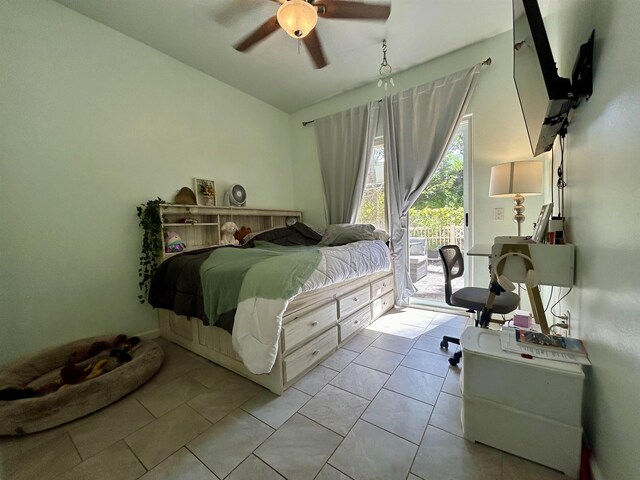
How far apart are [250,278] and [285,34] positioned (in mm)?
2271

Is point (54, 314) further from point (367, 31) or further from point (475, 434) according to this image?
point (367, 31)

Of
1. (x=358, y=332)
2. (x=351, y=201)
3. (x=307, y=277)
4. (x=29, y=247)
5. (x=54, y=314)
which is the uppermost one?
(x=351, y=201)

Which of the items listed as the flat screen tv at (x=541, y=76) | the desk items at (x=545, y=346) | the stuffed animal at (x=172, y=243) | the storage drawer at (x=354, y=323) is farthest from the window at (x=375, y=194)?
the stuffed animal at (x=172, y=243)

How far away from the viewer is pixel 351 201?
321cm

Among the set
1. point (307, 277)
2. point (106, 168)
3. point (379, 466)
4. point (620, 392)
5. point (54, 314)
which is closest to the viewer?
point (620, 392)

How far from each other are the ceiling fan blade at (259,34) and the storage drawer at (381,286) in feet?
7.63

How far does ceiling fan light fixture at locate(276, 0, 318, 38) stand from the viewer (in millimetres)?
1444

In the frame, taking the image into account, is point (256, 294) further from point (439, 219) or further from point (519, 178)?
point (439, 219)

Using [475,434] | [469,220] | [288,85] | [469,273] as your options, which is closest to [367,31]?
[288,85]

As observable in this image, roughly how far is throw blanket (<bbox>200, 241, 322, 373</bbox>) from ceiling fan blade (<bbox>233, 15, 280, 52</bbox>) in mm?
1679

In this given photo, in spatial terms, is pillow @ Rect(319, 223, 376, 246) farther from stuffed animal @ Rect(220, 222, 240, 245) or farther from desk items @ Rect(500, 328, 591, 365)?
desk items @ Rect(500, 328, 591, 365)

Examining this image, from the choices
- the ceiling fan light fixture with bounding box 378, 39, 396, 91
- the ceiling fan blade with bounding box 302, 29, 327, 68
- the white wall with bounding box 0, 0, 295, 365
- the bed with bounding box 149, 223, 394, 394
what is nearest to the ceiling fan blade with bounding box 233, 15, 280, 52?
the ceiling fan blade with bounding box 302, 29, 327, 68

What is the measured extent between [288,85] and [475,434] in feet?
12.1

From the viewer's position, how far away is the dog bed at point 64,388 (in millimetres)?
1228
